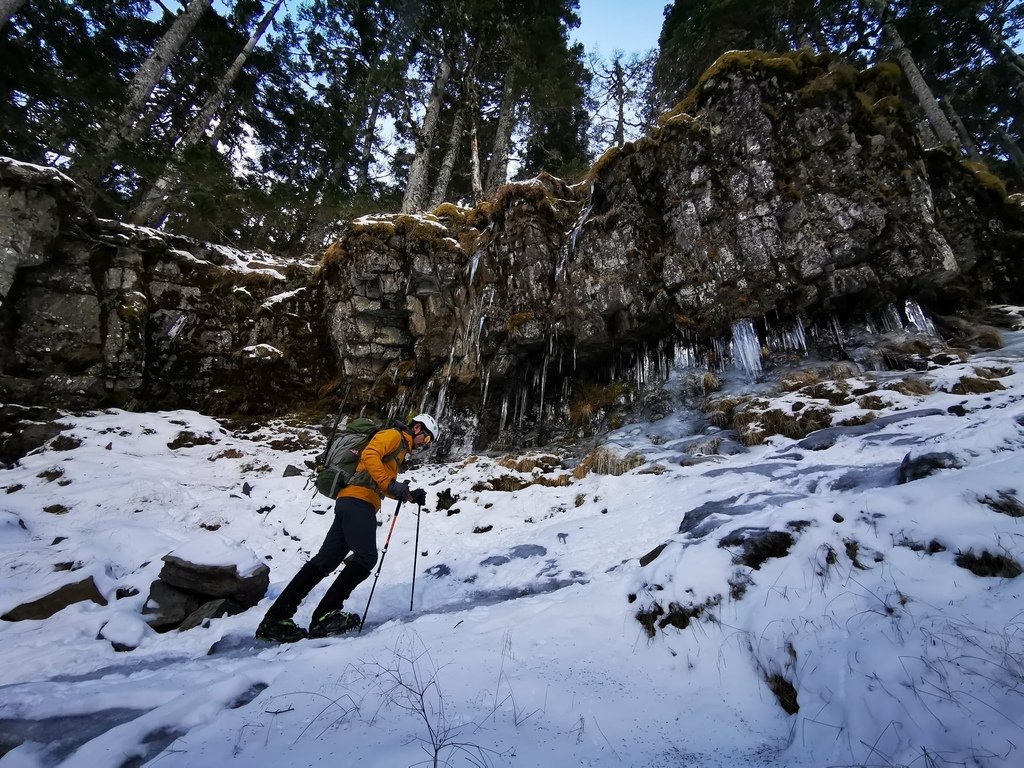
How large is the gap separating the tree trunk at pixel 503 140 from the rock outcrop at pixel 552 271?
493cm

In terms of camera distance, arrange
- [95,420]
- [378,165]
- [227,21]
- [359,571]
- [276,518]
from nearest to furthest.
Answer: [359,571], [276,518], [95,420], [227,21], [378,165]

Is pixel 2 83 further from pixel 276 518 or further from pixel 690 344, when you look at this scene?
pixel 690 344

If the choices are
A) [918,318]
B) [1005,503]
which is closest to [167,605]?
[1005,503]

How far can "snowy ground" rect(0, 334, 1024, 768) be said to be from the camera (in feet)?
6.95

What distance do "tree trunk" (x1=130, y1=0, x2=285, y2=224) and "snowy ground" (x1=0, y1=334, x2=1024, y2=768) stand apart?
11.6 meters

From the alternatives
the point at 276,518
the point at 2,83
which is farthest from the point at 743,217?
the point at 2,83

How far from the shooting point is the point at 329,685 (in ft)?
9.29

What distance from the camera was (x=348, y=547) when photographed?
4406 millimetres

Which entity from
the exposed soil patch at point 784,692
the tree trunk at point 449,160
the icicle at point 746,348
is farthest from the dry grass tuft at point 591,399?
the tree trunk at point 449,160

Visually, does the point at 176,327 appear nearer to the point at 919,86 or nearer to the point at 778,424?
the point at 778,424

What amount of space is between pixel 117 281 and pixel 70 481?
265 inches

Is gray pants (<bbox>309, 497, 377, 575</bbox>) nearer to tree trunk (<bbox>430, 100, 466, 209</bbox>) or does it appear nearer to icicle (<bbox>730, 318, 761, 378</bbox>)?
icicle (<bbox>730, 318, 761, 378</bbox>)

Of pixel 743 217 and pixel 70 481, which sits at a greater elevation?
pixel 743 217

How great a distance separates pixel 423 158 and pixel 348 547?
16.5 m
